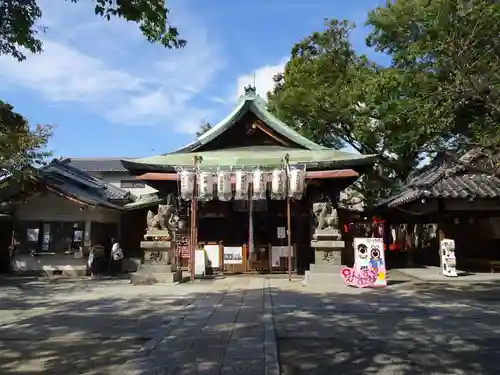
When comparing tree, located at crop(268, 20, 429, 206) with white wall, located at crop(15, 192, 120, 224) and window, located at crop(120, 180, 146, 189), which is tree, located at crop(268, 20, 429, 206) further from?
window, located at crop(120, 180, 146, 189)

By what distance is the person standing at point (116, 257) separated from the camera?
20.4 metres

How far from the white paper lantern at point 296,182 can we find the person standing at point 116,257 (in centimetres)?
908

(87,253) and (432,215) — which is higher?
(432,215)

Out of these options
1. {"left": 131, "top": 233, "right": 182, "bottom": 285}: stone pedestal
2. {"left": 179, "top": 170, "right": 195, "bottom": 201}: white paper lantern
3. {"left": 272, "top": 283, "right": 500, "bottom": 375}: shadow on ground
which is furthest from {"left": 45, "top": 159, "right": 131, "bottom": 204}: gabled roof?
{"left": 272, "top": 283, "right": 500, "bottom": 375}: shadow on ground

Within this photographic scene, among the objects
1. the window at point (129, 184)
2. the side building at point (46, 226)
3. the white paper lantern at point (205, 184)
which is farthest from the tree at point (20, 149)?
the window at point (129, 184)

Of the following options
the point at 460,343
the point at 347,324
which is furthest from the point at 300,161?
the point at 460,343

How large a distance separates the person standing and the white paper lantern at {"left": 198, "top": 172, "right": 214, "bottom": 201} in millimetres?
6358

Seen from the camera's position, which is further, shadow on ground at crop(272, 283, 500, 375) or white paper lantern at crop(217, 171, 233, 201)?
white paper lantern at crop(217, 171, 233, 201)

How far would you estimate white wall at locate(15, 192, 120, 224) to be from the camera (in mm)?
20359

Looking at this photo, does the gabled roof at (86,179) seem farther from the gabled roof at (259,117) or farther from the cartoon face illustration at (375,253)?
the cartoon face illustration at (375,253)

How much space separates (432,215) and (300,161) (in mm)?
7242

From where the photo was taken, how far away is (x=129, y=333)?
811 cm

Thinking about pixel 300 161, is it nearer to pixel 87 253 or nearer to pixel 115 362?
pixel 87 253

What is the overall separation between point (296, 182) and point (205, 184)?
335cm
